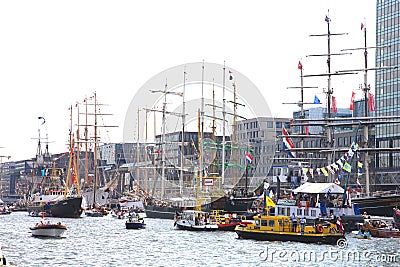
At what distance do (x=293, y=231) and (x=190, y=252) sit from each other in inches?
422

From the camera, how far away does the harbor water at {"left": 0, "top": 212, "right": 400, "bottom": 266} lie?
Result: 55.7m

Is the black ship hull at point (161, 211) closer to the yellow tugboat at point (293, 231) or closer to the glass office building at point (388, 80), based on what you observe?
the glass office building at point (388, 80)

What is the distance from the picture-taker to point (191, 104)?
6201 inches

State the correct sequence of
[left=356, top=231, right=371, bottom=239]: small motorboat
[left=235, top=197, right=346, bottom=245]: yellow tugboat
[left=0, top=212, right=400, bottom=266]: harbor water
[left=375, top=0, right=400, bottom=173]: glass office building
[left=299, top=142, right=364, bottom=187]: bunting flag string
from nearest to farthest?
[left=0, top=212, right=400, bottom=266]: harbor water → [left=235, top=197, right=346, bottom=245]: yellow tugboat → [left=356, top=231, right=371, bottom=239]: small motorboat → [left=299, top=142, right=364, bottom=187]: bunting flag string → [left=375, top=0, right=400, bottom=173]: glass office building

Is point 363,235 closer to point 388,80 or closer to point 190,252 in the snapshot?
point 190,252

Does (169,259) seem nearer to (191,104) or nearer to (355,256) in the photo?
(355,256)

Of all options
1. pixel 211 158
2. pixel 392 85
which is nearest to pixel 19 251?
pixel 211 158

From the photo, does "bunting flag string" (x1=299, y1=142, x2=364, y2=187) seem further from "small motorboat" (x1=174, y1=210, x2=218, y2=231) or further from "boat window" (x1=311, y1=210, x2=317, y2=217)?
"small motorboat" (x1=174, y1=210, x2=218, y2=231)

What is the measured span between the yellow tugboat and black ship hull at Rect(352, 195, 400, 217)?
31.5m

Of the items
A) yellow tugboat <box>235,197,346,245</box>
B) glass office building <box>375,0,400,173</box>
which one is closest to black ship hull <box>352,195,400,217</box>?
yellow tugboat <box>235,197,346,245</box>

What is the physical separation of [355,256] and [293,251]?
16.6 feet

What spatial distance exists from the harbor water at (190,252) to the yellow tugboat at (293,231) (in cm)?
81

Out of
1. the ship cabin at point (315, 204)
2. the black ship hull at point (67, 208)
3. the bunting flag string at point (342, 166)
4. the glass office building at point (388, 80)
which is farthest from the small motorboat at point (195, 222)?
the glass office building at point (388, 80)

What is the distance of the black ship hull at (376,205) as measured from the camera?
10350 cm
